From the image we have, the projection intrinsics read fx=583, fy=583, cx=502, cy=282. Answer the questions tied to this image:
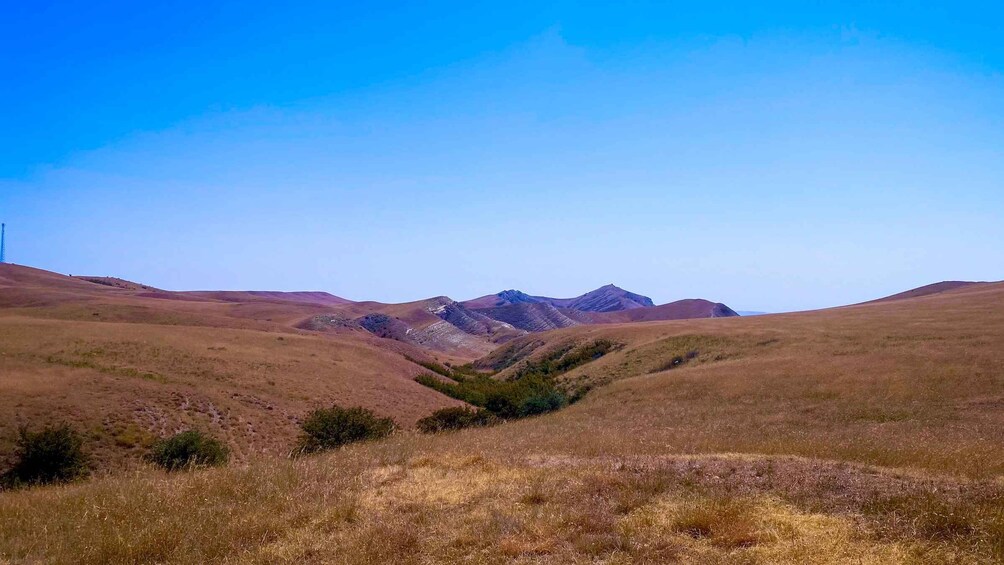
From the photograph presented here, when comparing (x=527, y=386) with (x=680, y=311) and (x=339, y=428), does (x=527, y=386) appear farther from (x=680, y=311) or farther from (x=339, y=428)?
(x=680, y=311)

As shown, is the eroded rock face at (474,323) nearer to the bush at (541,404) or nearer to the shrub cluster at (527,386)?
the shrub cluster at (527,386)

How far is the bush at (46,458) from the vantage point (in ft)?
59.9

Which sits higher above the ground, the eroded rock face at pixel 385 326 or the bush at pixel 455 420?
the eroded rock face at pixel 385 326

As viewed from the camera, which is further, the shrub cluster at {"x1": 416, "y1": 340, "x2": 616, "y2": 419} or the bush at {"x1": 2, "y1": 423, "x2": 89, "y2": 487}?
the shrub cluster at {"x1": 416, "y1": 340, "x2": 616, "y2": 419}

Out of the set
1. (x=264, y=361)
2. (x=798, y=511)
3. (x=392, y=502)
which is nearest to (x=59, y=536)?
(x=392, y=502)

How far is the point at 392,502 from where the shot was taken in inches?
279

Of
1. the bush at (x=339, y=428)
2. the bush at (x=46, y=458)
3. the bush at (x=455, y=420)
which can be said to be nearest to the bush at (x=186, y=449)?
the bush at (x=46, y=458)

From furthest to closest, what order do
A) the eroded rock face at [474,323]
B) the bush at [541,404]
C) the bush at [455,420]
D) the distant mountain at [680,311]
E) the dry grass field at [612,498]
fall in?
the distant mountain at [680,311], the eroded rock face at [474,323], the bush at [541,404], the bush at [455,420], the dry grass field at [612,498]

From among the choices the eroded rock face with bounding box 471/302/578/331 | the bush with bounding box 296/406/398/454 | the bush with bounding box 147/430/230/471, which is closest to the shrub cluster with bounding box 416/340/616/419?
the bush with bounding box 296/406/398/454

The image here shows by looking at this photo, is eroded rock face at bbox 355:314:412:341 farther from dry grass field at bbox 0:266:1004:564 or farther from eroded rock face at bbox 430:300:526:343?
dry grass field at bbox 0:266:1004:564

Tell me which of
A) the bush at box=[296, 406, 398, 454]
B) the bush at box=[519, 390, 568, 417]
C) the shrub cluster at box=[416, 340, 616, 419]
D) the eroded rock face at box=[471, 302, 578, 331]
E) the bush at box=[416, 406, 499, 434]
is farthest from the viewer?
the eroded rock face at box=[471, 302, 578, 331]

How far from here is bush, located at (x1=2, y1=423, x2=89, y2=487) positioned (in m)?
18.3

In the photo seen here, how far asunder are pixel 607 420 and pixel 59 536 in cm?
1677

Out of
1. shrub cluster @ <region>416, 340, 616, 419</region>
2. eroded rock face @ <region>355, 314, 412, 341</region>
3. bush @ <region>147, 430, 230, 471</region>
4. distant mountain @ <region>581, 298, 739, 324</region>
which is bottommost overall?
shrub cluster @ <region>416, 340, 616, 419</region>
